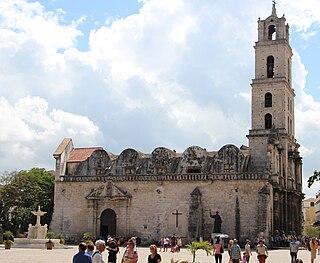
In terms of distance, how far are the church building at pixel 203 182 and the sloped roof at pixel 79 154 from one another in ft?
0.62

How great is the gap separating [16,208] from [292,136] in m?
25.8

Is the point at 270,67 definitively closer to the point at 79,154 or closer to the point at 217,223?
the point at 217,223

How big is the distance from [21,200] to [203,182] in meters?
18.3

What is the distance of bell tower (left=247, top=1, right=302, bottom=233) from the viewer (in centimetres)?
4500

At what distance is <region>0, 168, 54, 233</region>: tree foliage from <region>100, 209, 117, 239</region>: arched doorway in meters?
7.69

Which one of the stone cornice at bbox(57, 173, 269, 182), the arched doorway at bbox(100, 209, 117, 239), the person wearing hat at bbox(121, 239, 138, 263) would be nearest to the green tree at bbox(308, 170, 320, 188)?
the stone cornice at bbox(57, 173, 269, 182)

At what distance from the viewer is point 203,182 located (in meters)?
43.8

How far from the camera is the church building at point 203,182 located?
42750 millimetres

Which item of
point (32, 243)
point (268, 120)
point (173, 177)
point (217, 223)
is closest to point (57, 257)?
point (32, 243)

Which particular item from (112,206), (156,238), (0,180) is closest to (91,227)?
(112,206)

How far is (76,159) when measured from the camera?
50.6 meters

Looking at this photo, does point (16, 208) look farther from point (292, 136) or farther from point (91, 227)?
point (292, 136)

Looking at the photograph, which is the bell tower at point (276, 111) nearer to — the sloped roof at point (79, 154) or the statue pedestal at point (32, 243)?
the sloped roof at point (79, 154)

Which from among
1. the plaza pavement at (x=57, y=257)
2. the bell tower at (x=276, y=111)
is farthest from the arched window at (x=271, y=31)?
the plaza pavement at (x=57, y=257)
